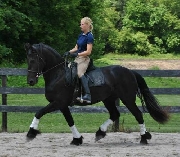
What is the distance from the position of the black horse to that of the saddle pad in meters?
0.07

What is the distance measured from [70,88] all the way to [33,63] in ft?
2.76

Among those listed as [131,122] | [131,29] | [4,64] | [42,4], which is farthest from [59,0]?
[131,29]

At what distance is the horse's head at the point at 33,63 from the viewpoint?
930 centimetres

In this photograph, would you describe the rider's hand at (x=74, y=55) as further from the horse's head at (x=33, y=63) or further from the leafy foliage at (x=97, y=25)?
the leafy foliage at (x=97, y=25)

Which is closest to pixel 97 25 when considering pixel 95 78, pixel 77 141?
pixel 95 78

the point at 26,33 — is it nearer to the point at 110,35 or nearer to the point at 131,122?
the point at 131,122

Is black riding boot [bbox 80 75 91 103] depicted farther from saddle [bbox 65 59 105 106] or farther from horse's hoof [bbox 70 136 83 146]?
horse's hoof [bbox 70 136 83 146]

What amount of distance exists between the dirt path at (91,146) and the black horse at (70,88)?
11.5 inches

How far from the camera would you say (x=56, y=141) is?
10188 mm

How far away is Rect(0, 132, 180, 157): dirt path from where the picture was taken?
335 inches

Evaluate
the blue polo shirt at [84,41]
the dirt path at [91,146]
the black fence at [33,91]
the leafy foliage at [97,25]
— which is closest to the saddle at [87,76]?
the blue polo shirt at [84,41]

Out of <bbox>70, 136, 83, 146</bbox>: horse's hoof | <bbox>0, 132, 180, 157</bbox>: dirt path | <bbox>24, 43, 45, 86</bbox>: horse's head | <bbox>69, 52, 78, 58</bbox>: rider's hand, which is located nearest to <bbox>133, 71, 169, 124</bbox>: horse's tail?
<bbox>0, 132, 180, 157</bbox>: dirt path

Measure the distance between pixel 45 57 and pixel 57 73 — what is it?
0.37m

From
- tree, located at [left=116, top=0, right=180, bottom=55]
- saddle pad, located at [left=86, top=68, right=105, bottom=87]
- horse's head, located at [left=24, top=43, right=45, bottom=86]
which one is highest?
horse's head, located at [left=24, top=43, right=45, bottom=86]
